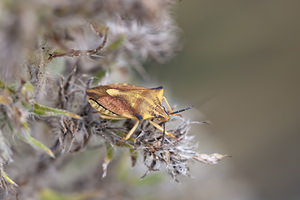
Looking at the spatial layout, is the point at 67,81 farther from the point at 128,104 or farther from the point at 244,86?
the point at 244,86

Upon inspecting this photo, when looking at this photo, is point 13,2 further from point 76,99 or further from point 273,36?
point 273,36

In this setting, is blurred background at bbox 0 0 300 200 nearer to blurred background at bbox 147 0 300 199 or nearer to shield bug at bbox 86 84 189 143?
blurred background at bbox 147 0 300 199

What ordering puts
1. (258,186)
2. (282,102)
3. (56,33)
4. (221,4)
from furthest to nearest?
(282,102), (258,186), (221,4), (56,33)

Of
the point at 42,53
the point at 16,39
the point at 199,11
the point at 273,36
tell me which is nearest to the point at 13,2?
the point at 16,39

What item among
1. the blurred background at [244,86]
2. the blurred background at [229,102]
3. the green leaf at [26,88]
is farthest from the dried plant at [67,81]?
the blurred background at [244,86]

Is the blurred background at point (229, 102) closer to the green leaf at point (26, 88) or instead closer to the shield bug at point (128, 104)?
the shield bug at point (128, 104)

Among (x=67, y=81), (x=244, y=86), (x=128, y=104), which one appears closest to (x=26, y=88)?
(x=67, y=81)
